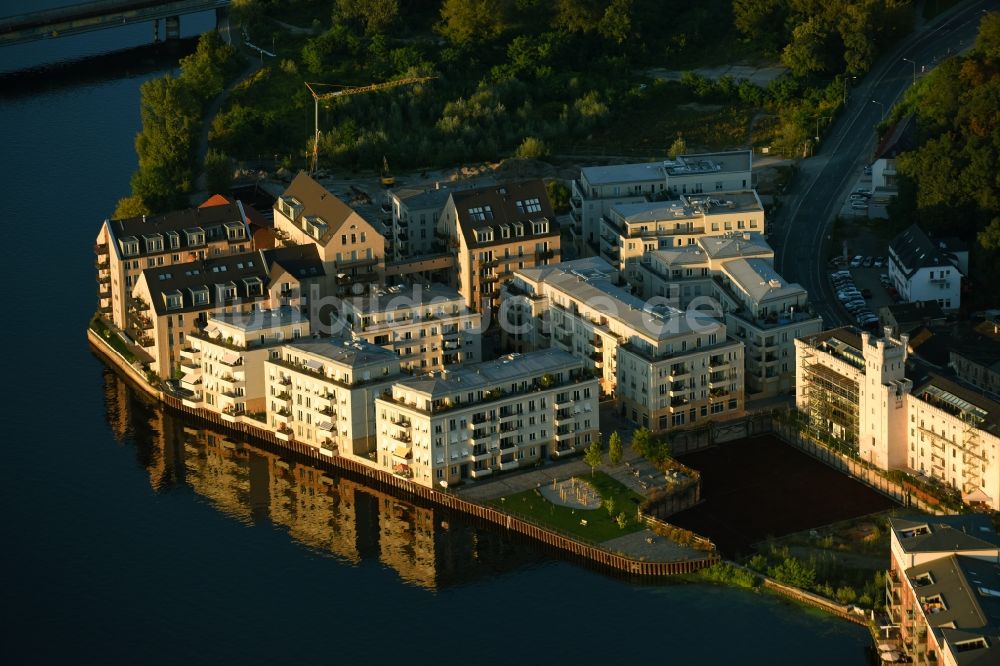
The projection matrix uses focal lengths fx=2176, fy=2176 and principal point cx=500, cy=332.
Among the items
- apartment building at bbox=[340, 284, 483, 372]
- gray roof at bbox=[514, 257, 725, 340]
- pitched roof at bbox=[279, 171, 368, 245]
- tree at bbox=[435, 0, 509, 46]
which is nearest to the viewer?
gray roof at bbox=[514, 257, 725, 340]

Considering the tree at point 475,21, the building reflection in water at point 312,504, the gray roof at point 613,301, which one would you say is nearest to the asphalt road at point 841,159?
the gray roof at point 613,301

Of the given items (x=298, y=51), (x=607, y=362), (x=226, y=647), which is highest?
(x=298, y=51)

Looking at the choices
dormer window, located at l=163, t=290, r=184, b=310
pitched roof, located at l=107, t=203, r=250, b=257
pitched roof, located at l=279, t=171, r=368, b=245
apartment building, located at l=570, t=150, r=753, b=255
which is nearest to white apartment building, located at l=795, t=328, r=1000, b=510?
apartment building, located at l=570, t=150, r=753, b=255

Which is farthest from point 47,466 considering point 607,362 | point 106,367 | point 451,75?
point 451,75

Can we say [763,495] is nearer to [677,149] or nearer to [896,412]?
[896,412]

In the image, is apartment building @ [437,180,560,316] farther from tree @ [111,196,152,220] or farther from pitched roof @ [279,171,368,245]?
tree @ [111,196,152,220]

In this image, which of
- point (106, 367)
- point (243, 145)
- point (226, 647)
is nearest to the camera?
point (226, 647)

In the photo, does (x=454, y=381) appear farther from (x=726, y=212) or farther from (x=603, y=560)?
(x=726, y=212)
